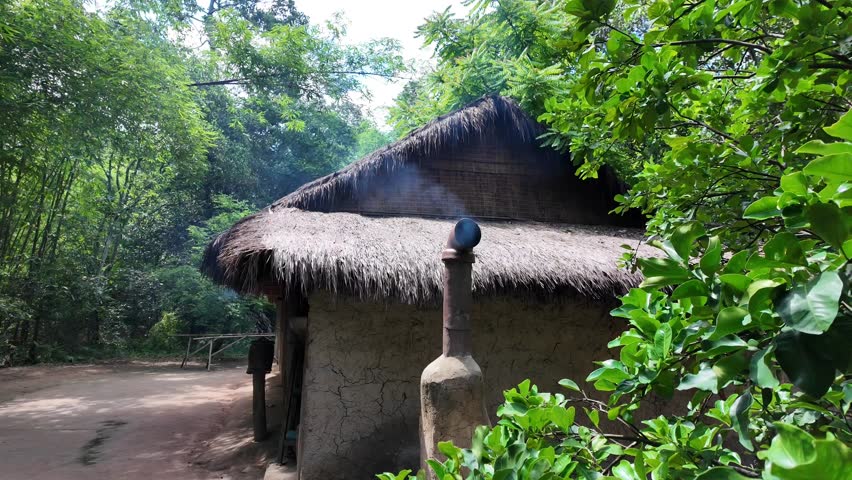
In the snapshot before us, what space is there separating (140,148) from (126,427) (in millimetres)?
5334

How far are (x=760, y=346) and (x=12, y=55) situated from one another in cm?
875

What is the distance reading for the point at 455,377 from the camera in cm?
304

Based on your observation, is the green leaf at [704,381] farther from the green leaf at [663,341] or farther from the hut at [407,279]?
the hut at [407,279]

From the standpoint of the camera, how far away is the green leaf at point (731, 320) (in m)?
0.77

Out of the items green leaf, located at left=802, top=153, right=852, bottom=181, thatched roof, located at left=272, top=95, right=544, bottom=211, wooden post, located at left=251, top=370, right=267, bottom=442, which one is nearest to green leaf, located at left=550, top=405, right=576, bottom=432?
green leaf, located at left=802, top=153, right=852, bottom=181

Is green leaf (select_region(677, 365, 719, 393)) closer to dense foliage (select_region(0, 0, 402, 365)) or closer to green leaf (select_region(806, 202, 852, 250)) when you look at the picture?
green leaf (select_region(806, 202, 852, 250))

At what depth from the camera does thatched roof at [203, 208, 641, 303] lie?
395cm

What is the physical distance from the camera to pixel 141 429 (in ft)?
21.8

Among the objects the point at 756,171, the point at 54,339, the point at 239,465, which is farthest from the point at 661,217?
the point at 54,339

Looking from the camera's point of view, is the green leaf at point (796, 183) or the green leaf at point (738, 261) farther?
the green leaf at point (738, 261)

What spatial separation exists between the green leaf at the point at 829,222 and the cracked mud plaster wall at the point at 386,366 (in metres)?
3.74

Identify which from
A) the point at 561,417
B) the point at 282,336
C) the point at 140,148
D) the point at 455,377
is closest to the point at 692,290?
the point at 561,417

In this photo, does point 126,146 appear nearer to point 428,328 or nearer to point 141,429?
point 141,429

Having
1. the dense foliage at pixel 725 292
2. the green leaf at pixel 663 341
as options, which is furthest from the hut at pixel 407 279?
the green leaf at pixel 663 341
